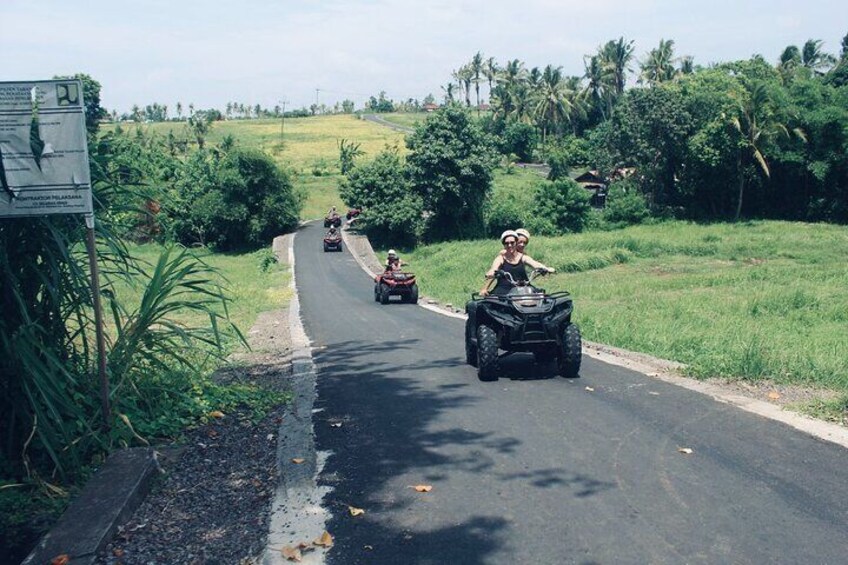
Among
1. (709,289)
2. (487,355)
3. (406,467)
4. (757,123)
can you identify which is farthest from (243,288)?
(757,123)

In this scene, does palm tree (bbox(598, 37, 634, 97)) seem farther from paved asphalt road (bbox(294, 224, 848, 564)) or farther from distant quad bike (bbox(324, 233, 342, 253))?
paved asphalt road (bbox(294, 224, 848, 564))

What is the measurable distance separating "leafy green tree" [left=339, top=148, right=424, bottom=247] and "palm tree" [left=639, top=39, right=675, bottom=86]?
131 ft

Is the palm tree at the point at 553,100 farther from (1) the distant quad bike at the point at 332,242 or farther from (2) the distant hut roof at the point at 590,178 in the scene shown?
(1) the distant quad bike at the point at 332,242

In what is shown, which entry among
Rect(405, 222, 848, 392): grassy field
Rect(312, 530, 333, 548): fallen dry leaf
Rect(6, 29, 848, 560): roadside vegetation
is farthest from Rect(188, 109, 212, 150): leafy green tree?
Rect(312, 530, 333, 548): fallen dry leaf

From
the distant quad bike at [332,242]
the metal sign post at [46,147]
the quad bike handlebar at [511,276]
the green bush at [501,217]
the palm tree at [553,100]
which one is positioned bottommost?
the distant quad bike at [332,242]

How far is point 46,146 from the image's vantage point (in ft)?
19.6

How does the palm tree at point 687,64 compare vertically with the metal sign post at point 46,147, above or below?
above

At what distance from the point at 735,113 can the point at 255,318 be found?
143 feet

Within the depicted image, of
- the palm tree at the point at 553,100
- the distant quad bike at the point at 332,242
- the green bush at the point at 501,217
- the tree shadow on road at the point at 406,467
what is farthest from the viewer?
the palm tree at the point at 553,100

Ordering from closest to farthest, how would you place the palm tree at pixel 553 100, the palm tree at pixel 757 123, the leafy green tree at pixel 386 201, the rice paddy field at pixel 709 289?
the rice paddy field at pixel 709 289 → the palm tree at pixel 757 123 → the leafy green tree at pixel 386 201 → the palm tree at pixel 553 100

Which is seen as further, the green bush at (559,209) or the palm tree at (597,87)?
the palm tree at (597,87)

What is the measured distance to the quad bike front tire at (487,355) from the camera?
9.29 m

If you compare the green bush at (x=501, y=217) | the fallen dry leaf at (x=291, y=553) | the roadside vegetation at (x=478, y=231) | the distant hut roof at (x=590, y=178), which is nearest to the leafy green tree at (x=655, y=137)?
the roadside vegetation at (x=478, y=231)

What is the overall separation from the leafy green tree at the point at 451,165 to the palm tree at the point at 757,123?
58.0 ft
